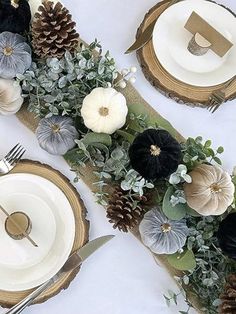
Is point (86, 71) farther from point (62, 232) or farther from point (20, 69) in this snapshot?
point (62, 232)

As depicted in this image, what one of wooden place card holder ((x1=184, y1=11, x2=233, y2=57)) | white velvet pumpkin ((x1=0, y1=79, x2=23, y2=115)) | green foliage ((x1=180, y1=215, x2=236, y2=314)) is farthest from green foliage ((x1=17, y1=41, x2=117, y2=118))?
green foliage ((x1=180, y1=215, x2=236, y2=314))

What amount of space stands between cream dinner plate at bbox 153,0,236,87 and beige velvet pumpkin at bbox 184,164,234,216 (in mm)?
187

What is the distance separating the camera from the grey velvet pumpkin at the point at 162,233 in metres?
0.86

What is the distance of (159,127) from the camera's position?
0.91 meters

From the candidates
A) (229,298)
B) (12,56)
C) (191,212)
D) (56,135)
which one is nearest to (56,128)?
(56,135)

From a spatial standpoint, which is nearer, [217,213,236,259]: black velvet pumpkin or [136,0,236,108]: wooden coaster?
[217,213,236,259]: black velvet pumpkin

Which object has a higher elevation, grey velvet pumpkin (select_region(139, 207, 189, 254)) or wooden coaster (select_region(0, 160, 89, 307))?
grey velvet pumpkin (select_region(139, 207, 189, 254))

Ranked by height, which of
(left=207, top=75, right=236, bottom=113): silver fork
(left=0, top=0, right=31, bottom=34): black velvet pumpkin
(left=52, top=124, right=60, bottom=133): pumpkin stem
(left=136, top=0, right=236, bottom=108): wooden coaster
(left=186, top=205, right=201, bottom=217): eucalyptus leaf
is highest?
(left=207, top=75, right=236, bottom=113): silver fork

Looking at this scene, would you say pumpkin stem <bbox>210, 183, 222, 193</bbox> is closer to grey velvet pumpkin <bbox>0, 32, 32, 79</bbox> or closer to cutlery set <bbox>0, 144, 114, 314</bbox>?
cutlery set <bbox>0, 144, 114, 314</bbox>

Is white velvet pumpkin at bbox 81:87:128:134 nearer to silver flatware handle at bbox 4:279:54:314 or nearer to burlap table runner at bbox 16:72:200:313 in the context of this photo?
burlap table runner at bbox 16:72:200:313

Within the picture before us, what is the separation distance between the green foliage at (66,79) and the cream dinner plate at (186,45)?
0.10 meters

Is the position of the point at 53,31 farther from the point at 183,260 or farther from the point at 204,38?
the point at 183,260

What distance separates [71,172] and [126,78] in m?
0.17

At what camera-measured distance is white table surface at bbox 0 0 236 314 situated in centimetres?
92
